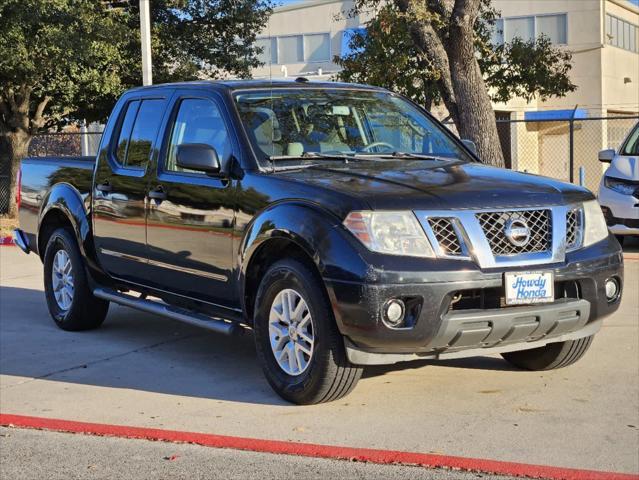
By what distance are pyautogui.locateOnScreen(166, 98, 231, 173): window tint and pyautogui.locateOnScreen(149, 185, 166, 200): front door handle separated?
15 cm

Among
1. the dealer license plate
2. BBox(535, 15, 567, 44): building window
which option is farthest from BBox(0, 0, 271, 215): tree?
BBox(535, 15, 567, 44): building window

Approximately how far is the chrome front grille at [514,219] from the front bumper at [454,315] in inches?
5.3

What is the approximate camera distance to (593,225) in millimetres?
6195

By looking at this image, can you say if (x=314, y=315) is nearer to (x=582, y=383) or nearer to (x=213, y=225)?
(x=213, y=225)

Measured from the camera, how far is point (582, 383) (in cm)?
649

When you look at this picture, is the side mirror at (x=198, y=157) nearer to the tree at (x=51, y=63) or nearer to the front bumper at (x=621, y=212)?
the front bumper at (x=621, y=212)

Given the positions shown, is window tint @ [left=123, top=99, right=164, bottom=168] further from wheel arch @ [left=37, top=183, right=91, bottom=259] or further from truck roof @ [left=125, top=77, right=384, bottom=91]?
wheel arch @ [left=37, top=183, right=91, bottom=259]

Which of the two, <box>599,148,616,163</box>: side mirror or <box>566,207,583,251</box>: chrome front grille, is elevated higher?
<box>599,148,616,163</box>: side mirror

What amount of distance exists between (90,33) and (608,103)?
35313mm

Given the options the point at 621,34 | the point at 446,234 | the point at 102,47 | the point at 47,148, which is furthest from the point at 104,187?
the point at 621,34

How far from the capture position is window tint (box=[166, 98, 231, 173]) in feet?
22.2

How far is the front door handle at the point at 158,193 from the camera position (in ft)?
23.5

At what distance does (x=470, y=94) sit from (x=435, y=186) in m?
10.0

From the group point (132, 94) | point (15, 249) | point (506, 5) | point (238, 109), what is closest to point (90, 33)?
point (15, 249)
